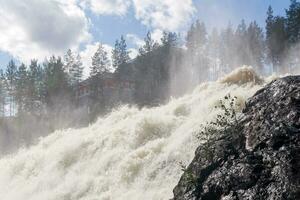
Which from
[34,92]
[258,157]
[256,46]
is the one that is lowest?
[258,157]

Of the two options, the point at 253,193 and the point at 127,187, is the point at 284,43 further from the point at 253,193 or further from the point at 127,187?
the point at 253,193

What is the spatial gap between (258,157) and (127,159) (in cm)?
1165

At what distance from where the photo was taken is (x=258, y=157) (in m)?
8.38

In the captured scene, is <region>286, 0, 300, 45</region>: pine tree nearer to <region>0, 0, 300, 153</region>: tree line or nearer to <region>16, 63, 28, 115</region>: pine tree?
<region>0, 0, 300, 153</region>: tree line

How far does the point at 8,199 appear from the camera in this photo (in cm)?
2325

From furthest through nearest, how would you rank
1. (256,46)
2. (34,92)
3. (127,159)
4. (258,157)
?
(34,92) < (256,46) < (127,159) < (258,157)

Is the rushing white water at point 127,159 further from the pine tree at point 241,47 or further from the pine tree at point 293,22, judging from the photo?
the pine tree at point 241,47

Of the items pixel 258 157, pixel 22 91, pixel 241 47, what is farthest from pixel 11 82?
pixel 258 157

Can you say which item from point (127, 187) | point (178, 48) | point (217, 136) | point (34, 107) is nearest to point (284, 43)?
point (178, 48)

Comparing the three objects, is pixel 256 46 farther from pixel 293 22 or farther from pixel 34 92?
pixel 34 92

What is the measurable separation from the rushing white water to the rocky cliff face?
21.9ft

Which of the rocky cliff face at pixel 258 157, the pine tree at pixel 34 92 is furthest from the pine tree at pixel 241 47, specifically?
the rocky cliff face at pixel 258 157

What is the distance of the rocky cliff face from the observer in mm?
7730

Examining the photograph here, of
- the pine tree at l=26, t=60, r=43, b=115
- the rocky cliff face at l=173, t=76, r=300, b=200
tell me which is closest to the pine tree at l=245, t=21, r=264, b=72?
the pine tree at l=26, t=60, r=43, b=115
